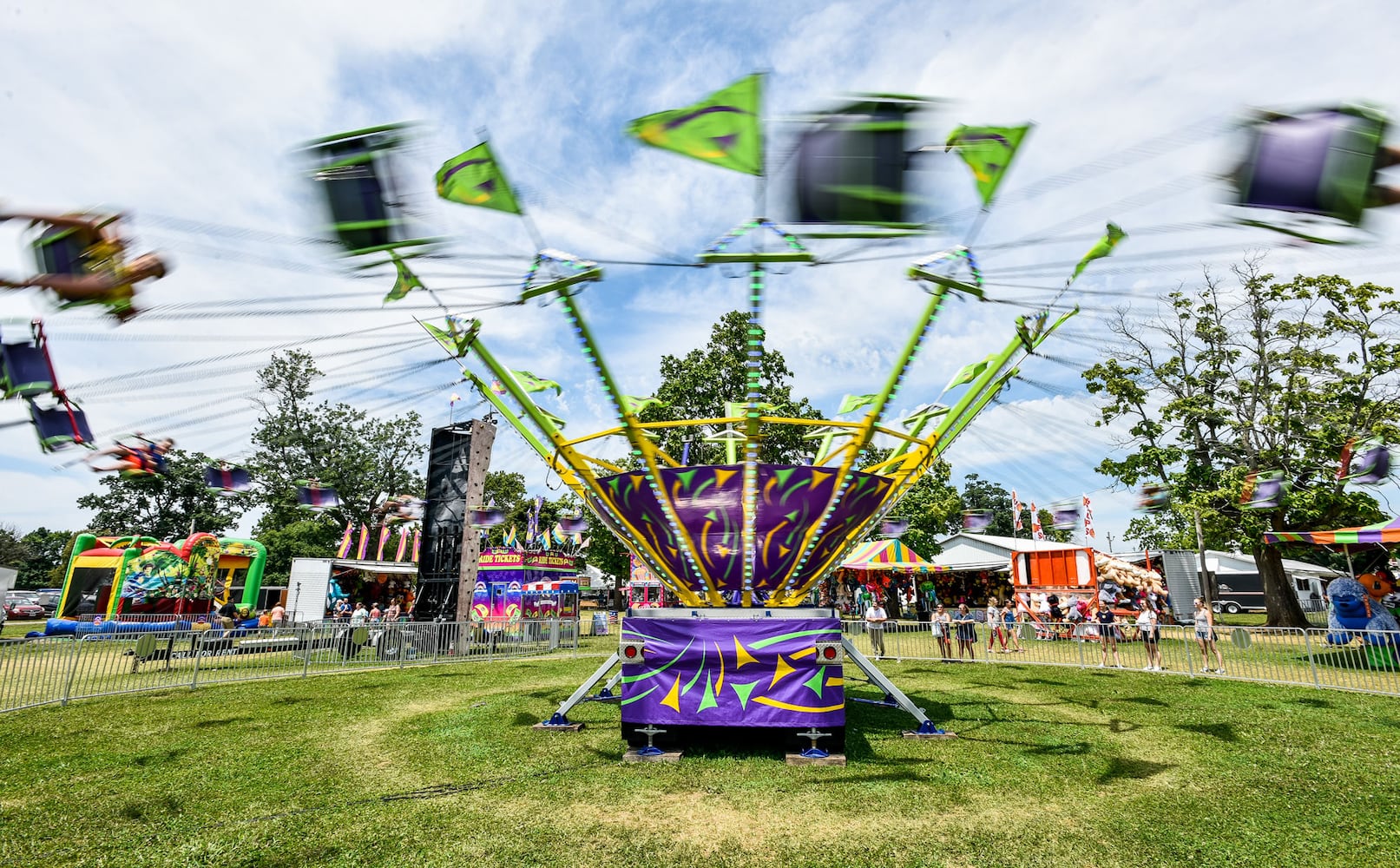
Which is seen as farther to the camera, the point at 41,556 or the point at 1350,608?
the point at 41,556

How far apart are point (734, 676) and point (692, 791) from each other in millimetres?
1234

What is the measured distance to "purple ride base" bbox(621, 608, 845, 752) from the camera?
22.5 feet

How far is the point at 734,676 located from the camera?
6.96 meters

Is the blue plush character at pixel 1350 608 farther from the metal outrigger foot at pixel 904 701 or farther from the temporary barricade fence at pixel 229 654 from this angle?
the temporary barricade fence at pixel 229 654

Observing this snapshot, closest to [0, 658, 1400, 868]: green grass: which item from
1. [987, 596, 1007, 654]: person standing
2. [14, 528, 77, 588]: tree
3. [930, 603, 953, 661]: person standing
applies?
[930, 603, 953, 661]: person standing

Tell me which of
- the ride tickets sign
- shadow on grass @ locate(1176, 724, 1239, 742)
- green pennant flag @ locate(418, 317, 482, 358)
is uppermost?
green pennant flag @ locate(418, 317, 482, 358)

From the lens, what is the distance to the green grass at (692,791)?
474 cm

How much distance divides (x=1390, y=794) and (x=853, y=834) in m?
4.78

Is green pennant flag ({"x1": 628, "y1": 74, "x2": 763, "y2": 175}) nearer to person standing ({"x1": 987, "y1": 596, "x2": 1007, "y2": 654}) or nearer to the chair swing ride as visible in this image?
the chair swing ride

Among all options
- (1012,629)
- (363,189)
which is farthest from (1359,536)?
(363,189)

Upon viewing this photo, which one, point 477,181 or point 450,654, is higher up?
point 477,181

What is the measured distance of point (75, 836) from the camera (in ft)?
16.3

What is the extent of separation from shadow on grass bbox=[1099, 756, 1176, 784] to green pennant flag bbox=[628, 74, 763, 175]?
629 centimetres

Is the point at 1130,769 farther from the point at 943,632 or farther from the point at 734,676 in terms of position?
the point at 943,632
